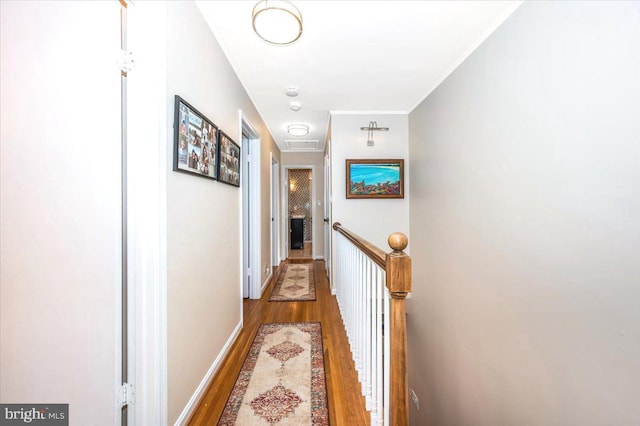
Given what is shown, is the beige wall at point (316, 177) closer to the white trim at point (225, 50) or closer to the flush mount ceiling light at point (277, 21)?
the white trim at point (225, 50)

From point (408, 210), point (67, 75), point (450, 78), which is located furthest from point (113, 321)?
point (408, 210)

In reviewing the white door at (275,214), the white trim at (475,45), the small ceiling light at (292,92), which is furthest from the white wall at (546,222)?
the white door at (275,214)

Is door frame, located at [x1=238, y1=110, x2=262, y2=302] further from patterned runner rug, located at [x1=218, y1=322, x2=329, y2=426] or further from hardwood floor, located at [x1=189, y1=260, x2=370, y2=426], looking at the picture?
patterned runner rug, located at [x1=218, y1=322, x2=329, y2=426]

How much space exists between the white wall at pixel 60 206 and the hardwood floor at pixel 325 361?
0.63 m

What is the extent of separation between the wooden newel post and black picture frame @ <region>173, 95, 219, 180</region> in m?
1.12

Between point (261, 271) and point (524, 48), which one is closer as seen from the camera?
point (524, 48)

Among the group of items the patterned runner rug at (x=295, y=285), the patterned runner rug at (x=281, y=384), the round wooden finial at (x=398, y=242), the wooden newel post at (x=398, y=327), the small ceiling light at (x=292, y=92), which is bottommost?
the patterned runner rug at (x=281, y=384)

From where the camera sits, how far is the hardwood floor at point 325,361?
59.3 inches

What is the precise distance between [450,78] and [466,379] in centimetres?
269

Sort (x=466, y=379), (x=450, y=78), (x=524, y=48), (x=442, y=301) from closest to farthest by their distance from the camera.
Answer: (x=524, y=48), (x=466, y=379), (x=450, y=78), (x=442, y=301)

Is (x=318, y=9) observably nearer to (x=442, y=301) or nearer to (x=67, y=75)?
(x=67, y=75)

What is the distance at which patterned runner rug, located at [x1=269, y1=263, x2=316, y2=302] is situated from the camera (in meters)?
3.45

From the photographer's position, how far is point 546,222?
1.43 metres

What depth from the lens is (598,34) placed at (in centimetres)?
116
